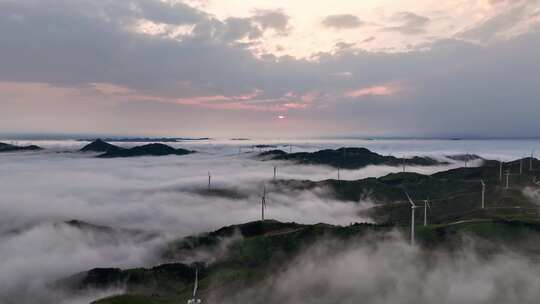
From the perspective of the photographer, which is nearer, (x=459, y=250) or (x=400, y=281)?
(x=400, y=281)

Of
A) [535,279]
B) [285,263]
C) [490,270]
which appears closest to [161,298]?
[285,263]

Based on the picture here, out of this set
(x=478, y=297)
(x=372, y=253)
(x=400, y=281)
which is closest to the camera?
(x=478, y=297)

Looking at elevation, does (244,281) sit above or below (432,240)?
below

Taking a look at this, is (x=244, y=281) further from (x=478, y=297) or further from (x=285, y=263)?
(x=478, y=297)

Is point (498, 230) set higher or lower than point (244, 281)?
higher

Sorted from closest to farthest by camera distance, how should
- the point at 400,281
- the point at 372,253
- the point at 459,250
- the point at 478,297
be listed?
1. the point at 478,297
2. the point at 400,281
3. the point at 459,250
4. the point at 372,253

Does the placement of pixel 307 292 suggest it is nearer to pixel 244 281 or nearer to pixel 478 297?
pixel 244 281

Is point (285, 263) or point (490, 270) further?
point (285, 263)

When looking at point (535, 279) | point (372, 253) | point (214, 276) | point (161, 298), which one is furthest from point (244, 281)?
point (535, 279)

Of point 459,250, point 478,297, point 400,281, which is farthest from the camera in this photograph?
point 459,250
